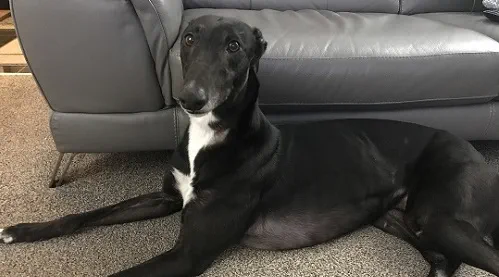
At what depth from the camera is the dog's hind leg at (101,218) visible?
1.49 meters

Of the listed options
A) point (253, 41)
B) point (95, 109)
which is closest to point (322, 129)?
point (253, 41)

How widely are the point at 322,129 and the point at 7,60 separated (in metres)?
2.53

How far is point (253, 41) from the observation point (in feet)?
4.41

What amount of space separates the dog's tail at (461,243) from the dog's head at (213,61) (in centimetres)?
72

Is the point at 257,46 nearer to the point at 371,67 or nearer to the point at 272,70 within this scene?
the point at 272,70

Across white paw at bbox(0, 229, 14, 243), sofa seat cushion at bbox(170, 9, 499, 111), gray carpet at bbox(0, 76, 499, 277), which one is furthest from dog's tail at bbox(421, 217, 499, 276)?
white paw at bbox(0, 229, 14, 243)

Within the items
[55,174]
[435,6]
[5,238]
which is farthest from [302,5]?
[5,238]

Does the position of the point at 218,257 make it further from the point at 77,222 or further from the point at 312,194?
the point at 77,222

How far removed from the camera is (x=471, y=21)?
2.11 metres

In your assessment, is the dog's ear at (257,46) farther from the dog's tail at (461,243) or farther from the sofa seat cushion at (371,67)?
the dog's tail at (461,243)

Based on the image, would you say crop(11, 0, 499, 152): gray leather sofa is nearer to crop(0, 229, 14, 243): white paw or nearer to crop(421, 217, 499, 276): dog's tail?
crop(0, 229, 14, 243): white paw

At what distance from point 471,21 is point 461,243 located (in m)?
1.20

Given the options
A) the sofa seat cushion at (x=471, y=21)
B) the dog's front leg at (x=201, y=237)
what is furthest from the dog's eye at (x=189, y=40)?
the sofa seat cushion at (x=471, y=21)

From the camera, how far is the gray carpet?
4.76 ft
